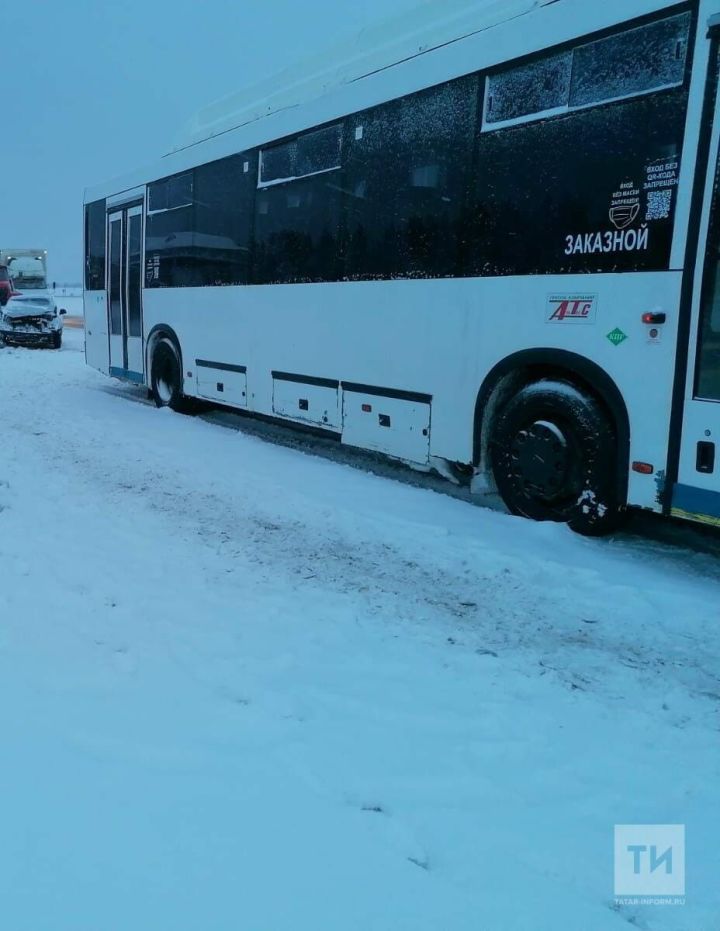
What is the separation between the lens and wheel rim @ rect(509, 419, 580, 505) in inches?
222

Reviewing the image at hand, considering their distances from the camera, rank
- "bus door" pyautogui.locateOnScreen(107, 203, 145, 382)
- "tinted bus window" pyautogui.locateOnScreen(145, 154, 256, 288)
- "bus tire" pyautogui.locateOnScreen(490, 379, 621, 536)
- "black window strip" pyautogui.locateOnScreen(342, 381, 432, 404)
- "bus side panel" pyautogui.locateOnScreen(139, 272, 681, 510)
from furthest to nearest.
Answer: "bus door" pyautogui.locateOnScreen(107, 203, 145, 382)
"tinted bus window" pyautogui.locateOnScreen(145, 154, 256, 288)
"black window strip" pyautogui.locateOnScreen(342, 381, 432, 404)
"bus tire" pyautogui.locateOnScreen(490, 379, 621, 536)
"bus side panel" pyautogui.locateOnScreen(139, 272, 681, 510)

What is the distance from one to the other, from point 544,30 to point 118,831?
17.9ft

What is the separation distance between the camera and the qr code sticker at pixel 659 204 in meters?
4.79

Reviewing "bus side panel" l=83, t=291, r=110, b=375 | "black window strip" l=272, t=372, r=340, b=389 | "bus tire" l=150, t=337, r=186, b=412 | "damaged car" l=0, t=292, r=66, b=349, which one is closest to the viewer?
"black window strip" l=272, t=372, r=340, b=389

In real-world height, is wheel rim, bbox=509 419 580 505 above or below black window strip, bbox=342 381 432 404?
below

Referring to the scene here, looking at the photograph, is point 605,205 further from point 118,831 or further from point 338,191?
point 118,831

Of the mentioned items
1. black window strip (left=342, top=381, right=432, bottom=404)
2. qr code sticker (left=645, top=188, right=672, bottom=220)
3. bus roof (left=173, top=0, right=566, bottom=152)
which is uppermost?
bus roof (left=173, top=0, right=566, bottom=152)

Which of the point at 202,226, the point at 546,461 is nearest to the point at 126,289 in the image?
the point at 202,226

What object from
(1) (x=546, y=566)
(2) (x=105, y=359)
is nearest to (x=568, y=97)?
(1) (x=546, y=566)

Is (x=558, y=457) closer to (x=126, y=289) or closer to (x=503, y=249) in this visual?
(x=503, y=249)

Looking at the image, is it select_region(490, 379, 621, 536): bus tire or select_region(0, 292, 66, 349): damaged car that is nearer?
select_region(490, 379, 621, 536): bus tire

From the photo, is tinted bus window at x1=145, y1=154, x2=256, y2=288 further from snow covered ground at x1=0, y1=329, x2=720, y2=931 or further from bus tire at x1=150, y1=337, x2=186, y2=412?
snow covered ground at x1=0, y1=329, x2=720, y2=931

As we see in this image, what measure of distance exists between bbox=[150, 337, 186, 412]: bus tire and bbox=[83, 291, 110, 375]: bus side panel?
196cm
